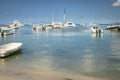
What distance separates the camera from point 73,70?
22.2m

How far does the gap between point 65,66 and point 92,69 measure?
2550 millimetres

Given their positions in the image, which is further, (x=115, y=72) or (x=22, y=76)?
(x=115, y=72)

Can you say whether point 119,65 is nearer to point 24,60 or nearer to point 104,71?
point 104,71

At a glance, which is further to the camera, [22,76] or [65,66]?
[65,66]

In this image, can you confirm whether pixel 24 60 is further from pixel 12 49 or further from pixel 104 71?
pixel 104 71

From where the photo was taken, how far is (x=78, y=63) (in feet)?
84.4

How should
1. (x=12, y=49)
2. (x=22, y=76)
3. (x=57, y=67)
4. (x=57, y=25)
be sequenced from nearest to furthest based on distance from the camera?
1. (x=22, y=76)
2. (x=57, y=67)
3. (x=12, y=49)
4. (x=57, y=25)

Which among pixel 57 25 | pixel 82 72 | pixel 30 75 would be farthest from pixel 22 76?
pixel 57 25

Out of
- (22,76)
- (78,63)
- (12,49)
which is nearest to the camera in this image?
(22,76)

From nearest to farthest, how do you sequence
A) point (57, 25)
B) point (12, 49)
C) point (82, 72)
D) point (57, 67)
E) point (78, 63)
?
point (82, 72), point (57, 67), point (78, 63), point (12, 49), point (57, 25)

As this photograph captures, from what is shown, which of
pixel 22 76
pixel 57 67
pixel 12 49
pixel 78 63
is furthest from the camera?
pixel 12 49

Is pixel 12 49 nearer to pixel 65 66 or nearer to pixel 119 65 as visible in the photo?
pixel 65 66

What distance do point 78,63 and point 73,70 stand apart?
3627 mm

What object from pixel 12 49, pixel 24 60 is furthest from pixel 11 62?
pixel 12 49
